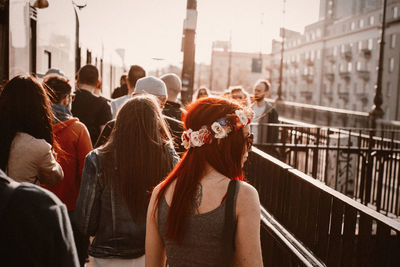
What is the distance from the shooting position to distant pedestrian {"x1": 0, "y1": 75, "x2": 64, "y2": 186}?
275 centimetres

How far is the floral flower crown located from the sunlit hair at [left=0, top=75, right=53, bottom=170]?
1.23 meters

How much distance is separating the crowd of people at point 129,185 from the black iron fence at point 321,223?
690 mm

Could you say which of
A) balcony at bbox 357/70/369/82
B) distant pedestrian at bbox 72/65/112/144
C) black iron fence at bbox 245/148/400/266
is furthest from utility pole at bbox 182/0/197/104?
balcony at bbox 357/70/369/82

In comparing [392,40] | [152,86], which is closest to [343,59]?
[392,40]

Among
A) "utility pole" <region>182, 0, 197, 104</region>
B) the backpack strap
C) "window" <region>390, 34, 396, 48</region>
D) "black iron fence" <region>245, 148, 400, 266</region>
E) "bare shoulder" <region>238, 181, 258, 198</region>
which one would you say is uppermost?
"window" <region>390, 34, 396, 48</region>

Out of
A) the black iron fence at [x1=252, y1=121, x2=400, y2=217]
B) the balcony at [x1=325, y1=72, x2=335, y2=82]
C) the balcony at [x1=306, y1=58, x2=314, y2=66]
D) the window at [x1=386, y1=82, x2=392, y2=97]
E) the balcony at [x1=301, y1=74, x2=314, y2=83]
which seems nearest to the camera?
the black iron fence at [x1=252, y1=121, x2=400, y2=217]

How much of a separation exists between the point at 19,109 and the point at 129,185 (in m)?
0.84

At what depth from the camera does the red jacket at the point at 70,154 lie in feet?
11.7

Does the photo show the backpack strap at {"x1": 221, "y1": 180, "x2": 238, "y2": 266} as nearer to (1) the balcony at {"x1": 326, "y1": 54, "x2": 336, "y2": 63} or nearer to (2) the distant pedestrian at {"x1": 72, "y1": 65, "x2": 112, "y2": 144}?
(2) the distant pedestrian at {"x1": 72, "y1": 65, "x2": 112, "y2": 144}

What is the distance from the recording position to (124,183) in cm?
255

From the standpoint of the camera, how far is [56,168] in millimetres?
2980

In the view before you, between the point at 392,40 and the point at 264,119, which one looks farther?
the point at 392,40

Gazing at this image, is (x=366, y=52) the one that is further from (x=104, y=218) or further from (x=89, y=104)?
(x=104, y=218)

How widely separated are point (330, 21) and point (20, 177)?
8411cm
